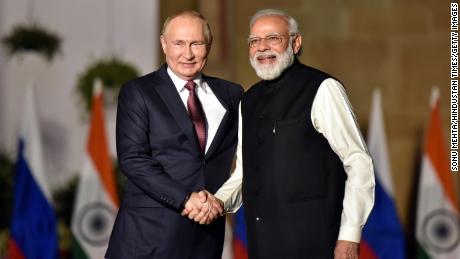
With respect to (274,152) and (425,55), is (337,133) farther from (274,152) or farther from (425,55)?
(425,55)

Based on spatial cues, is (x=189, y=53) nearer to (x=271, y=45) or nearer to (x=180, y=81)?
(x=180, y=81)

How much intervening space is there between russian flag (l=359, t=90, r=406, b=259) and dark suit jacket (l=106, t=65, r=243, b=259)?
285cm

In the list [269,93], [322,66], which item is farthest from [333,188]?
[322,66]

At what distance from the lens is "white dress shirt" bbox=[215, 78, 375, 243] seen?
10.8 feet

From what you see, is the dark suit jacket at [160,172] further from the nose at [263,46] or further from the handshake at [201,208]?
the nose at [263,46]

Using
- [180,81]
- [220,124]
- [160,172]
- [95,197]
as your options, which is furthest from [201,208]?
[95,197]

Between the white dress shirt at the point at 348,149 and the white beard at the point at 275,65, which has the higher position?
the white beard at the point at 275,65

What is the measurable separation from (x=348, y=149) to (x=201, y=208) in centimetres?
56

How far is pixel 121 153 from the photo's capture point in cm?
362

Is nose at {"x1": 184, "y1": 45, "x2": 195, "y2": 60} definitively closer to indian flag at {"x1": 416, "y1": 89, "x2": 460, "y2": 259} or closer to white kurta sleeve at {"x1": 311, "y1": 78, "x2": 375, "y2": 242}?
white kurta sleeve at {"x1": 311, "y1": 78, "x2": 375, "y2": 242}

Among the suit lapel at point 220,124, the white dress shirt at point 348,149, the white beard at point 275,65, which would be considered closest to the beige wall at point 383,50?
the suit lapel at point 220,124

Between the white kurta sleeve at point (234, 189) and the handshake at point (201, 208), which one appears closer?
the handshake at point (201, 208)

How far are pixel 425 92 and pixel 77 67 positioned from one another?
7.95ft

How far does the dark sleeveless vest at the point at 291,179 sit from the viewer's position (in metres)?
3.40
